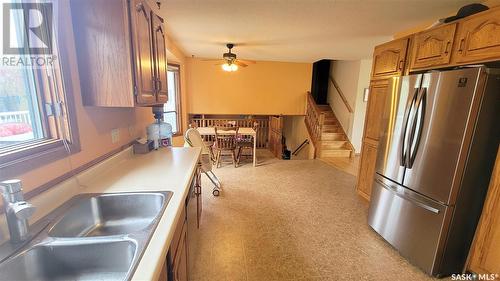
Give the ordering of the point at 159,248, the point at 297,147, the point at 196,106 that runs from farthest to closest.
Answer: the point at 297,147
the point at 196,106
the point at 159,248

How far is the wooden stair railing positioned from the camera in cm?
527

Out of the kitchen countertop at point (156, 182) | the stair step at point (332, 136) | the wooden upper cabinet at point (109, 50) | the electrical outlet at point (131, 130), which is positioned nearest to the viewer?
the kitchen countertop at point (156, 182)

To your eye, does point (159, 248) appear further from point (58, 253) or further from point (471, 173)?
point (471, 173)

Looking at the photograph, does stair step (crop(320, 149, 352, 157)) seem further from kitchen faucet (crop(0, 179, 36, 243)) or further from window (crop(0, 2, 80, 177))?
kitchen faucet (crop(0, 179, 36, 243))

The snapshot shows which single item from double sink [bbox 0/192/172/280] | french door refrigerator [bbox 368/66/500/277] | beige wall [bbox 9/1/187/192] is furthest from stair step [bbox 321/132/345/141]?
double sink [bbox 0/192/172/280]

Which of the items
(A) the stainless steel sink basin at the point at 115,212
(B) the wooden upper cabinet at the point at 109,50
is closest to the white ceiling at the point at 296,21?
(B) the wooden upper cabinet at the point at 109,50

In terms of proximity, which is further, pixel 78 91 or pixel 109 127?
pixel 109 127

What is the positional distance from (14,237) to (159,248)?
1.79 ft

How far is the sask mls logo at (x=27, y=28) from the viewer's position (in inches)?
38.2

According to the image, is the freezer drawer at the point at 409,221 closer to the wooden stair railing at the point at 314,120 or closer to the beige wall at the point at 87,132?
the beige wall at the point at 87,132

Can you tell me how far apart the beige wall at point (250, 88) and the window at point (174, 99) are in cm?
89

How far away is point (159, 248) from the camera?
77 centimetres

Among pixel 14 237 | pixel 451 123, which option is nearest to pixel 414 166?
pixel 451 123

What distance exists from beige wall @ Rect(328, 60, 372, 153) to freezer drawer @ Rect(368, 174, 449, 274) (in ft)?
12.0
